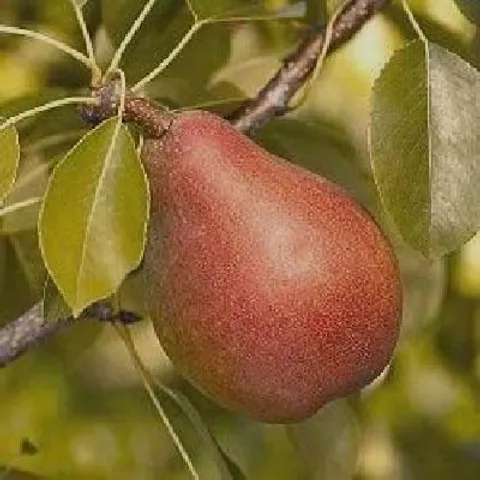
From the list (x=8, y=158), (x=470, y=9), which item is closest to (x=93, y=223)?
(x=8, y=158)

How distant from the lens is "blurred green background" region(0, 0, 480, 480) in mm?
958

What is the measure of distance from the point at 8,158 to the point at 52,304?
0.30ft

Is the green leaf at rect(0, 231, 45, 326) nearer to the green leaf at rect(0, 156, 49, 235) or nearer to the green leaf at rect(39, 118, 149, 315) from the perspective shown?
the green leaf at rect(0, 156, 49, 235)

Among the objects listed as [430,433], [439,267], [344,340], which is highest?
[344,340]

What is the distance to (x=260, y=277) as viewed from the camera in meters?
0.73

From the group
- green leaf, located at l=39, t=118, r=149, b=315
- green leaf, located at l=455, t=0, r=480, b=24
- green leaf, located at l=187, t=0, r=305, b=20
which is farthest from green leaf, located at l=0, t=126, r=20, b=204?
green leaf, located at l=455, t=0, r=480, b=24

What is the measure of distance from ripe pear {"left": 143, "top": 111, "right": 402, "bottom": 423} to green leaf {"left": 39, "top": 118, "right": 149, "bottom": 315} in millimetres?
60

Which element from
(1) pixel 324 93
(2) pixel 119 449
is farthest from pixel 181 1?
(2) pixel 119 449

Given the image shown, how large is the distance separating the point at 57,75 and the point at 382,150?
37 cm

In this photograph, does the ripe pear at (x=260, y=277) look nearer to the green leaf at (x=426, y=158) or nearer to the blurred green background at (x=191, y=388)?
the green leaf at (x=426, y=158)

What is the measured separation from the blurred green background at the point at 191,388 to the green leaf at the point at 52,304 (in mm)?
166

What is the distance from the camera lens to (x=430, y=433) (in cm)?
115

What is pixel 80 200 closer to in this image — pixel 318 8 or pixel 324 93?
pixel 318 8

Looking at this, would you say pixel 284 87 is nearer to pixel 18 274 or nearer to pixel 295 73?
pixel 295 73
